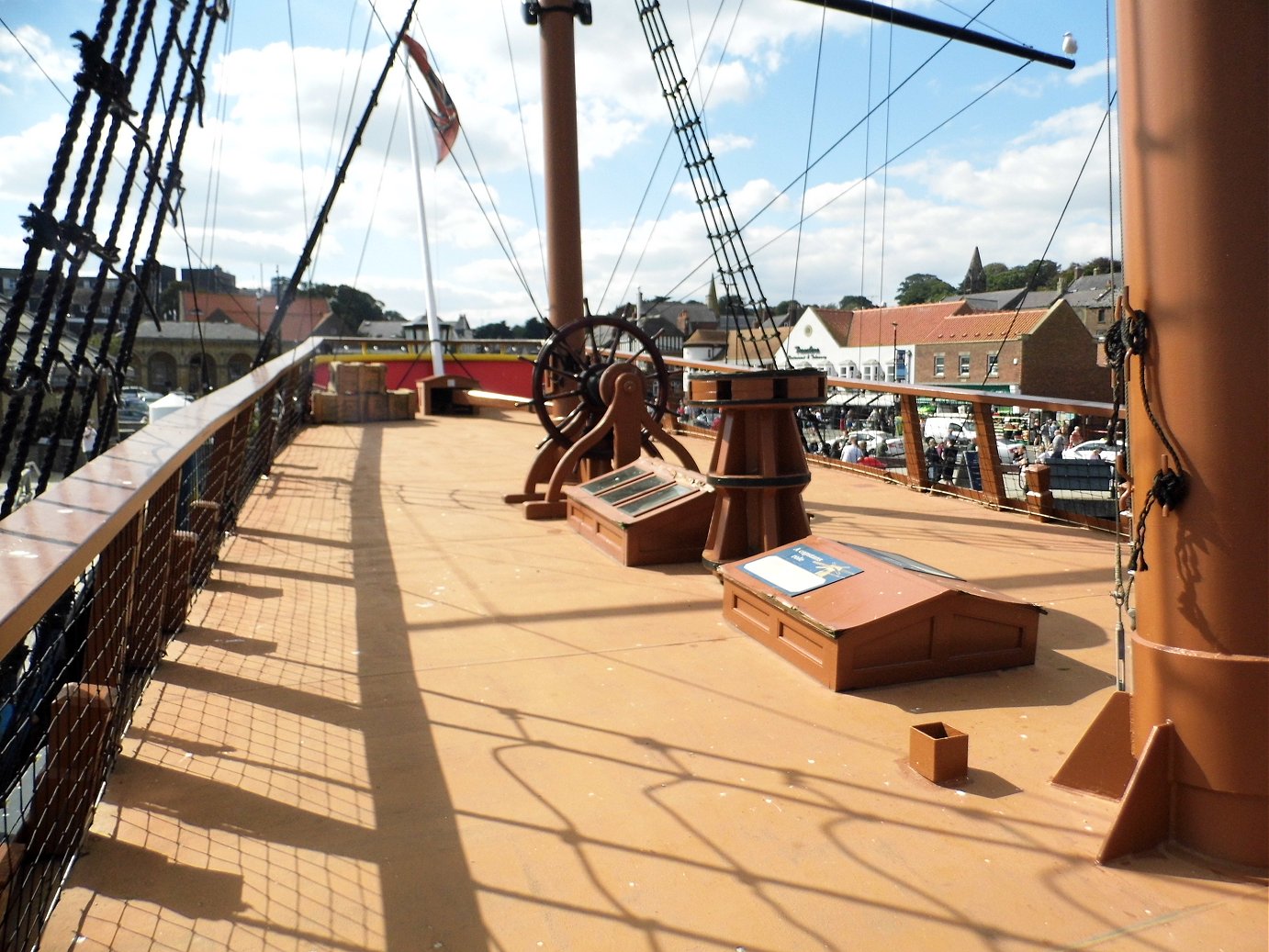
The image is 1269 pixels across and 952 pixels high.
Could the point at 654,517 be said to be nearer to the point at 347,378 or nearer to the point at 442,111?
the point at 347,378

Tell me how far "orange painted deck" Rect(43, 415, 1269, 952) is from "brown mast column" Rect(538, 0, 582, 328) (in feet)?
24.0

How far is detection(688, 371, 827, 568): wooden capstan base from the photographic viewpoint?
4.66 meters

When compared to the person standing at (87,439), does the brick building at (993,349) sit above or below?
above

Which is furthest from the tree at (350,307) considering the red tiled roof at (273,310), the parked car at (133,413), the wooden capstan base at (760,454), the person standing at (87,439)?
the wooden capstan base at (760,454)

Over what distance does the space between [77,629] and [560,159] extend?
30.3 feet

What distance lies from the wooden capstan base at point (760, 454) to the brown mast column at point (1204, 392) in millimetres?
2420

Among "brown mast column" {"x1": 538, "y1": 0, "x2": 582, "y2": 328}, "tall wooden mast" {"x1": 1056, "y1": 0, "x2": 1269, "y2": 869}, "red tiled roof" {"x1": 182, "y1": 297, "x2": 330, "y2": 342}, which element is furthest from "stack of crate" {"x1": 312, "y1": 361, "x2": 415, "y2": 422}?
"red tiled roof" {"x1": 182, "y1": 297, "x2": 330, "y2": 342}

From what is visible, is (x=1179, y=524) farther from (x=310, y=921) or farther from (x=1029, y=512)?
(x=1029, y=512)

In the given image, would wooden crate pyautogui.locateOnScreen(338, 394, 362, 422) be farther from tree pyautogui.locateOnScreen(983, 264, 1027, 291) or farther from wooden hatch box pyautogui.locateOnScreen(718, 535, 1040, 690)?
tree pyautogui.locateOnScreen(983, 264, 1027, 291)

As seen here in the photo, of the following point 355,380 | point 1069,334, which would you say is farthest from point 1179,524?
point 1069,334

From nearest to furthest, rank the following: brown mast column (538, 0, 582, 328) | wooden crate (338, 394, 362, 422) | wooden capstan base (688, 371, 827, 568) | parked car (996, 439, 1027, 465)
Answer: wooden capstan base (688, 371, 827, 568)
brown mast column (538, 0, 582, 328)
wooden crate (338, 394, 362, 422)
parked car (996, 439, 1027, 465)

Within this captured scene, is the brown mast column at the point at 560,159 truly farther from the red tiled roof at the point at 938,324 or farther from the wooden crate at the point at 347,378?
the red tiled roof at the point at 938,324

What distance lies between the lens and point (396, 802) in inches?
99.0

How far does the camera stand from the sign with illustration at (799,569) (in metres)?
3.66
